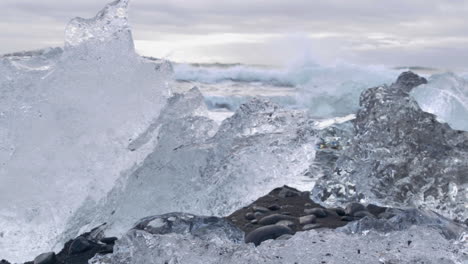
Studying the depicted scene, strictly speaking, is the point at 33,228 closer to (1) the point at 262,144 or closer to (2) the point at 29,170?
(2) the point at 29,170

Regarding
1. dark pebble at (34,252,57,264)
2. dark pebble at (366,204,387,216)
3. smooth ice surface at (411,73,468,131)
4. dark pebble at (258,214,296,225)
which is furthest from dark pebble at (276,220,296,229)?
smooth ice surface at (411,73,468,131)

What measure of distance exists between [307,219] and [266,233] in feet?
1.80

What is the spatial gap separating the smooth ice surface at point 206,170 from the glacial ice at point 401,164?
0.53m

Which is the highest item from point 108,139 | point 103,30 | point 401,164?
point 103,30

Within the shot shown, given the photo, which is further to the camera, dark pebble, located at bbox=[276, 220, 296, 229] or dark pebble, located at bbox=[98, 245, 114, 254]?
dark pebble, located at bbox=[276, 220, 296, 229]

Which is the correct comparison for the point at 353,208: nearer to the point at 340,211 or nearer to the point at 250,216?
the point at 340,211

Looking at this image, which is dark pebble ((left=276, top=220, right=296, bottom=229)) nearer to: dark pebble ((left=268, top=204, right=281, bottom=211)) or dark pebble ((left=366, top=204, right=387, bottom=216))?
dark pebble ((left=268, top=204, right=281, bottom=211))

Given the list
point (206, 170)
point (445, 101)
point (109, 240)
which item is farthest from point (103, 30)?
point (445, 101)

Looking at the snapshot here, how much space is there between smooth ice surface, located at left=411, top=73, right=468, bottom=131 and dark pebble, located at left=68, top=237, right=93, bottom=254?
3932 millimetres

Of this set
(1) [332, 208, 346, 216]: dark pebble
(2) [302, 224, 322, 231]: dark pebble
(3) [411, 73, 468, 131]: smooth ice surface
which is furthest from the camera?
(3) [411, 73, 468, 131]: smooth ice surface

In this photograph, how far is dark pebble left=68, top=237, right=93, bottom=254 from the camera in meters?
3.22

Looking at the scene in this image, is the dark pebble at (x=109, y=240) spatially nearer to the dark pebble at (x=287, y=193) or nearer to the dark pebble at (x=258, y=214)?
the dark pebble at (x=258, y=214)

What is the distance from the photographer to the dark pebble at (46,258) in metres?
3.04

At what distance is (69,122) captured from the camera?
3.13 m
